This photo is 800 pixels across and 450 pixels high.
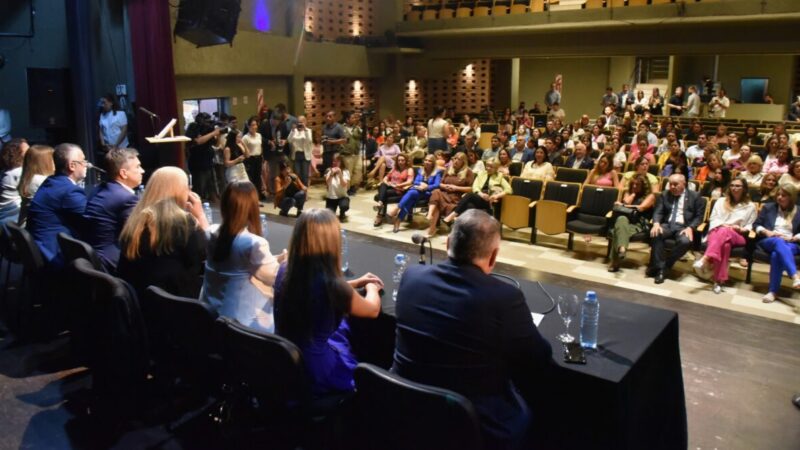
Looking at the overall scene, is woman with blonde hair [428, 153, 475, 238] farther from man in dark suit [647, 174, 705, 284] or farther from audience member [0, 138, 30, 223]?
audience member [0, 138, 30, 223]

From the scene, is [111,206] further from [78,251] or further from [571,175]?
[571,175]

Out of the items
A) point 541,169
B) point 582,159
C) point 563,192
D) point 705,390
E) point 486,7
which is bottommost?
point 705,390

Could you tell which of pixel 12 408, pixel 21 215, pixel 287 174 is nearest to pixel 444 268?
pixel 12 408

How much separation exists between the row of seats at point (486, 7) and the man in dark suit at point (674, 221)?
838cm

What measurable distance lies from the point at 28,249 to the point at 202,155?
5.50 m

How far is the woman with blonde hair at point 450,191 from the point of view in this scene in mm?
8156

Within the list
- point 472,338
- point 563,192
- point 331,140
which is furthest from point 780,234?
point 331,140

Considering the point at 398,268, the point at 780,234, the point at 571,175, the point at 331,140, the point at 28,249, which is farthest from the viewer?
the point at 331,140

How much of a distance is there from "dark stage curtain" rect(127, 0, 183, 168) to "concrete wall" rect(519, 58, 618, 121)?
1479 centimetres

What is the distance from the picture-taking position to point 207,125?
9.58 meters

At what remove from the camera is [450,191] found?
8250 mm

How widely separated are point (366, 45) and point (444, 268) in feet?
49.1

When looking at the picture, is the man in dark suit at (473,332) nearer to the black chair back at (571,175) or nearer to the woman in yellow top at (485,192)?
the woman in yellow top at (485,192)

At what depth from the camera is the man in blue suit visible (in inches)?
172
